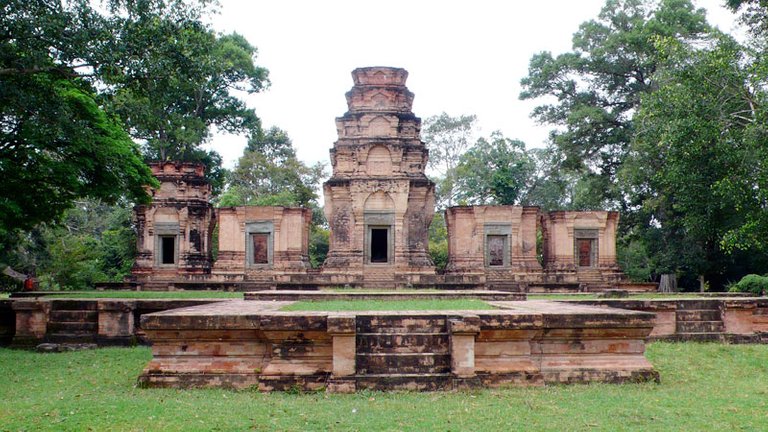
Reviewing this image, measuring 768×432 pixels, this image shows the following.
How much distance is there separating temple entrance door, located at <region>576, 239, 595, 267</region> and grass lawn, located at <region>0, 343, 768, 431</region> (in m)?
17.8

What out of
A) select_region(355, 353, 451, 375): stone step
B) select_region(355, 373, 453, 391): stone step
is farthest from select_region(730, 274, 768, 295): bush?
select_region(355, 373, 453, 391): stone step

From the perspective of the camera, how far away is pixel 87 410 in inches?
255

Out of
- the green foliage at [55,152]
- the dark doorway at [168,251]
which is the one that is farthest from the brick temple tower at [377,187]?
the green foliage at [55,152]

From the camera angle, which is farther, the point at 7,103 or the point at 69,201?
the point at 69,201

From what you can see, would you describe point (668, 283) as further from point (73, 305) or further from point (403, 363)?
point (73, 305)

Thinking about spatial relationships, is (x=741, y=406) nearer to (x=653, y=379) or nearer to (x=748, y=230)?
(x=653, y=379)

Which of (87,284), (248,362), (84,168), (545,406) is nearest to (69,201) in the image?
(84,168)

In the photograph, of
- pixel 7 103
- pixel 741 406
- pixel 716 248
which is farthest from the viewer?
pixel 716 248

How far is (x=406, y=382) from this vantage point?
7500 mm

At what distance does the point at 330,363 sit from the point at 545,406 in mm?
2691

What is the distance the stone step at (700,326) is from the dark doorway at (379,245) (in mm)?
14557

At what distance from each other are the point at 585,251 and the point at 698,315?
46.1ft

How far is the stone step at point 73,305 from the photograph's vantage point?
1224 cm

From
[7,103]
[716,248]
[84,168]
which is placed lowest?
[716,248]
